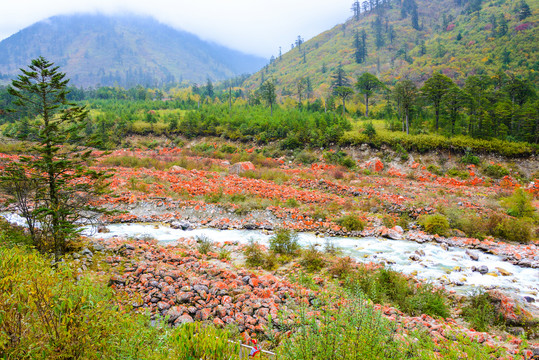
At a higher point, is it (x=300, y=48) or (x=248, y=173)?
(x=300, y=48)

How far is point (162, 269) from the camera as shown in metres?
6.42

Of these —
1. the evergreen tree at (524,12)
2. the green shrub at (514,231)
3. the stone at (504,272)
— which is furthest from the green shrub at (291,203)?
the evergreen tree at (524,12)

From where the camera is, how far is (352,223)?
36.6 ft

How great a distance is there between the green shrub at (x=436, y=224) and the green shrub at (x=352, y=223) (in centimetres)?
256

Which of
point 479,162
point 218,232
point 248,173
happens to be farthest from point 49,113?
point 479,162

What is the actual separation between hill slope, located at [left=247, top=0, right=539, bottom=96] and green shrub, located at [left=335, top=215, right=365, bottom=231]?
47271mm

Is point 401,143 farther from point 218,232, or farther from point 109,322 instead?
point 109,322

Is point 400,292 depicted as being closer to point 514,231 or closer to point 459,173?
point 514,231

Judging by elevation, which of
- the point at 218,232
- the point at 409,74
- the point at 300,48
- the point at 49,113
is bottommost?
the point at 218,232

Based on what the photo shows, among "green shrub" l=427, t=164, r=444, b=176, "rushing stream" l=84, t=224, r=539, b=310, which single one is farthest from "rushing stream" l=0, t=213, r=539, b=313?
"green shrub" l=427, t=164, r=444, b=176

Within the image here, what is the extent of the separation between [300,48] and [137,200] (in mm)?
122178

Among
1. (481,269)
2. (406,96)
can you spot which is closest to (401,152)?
(406,96)

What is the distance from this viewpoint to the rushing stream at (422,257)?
267 inches

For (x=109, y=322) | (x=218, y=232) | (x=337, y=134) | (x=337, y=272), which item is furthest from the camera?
(x=337, y=134)
